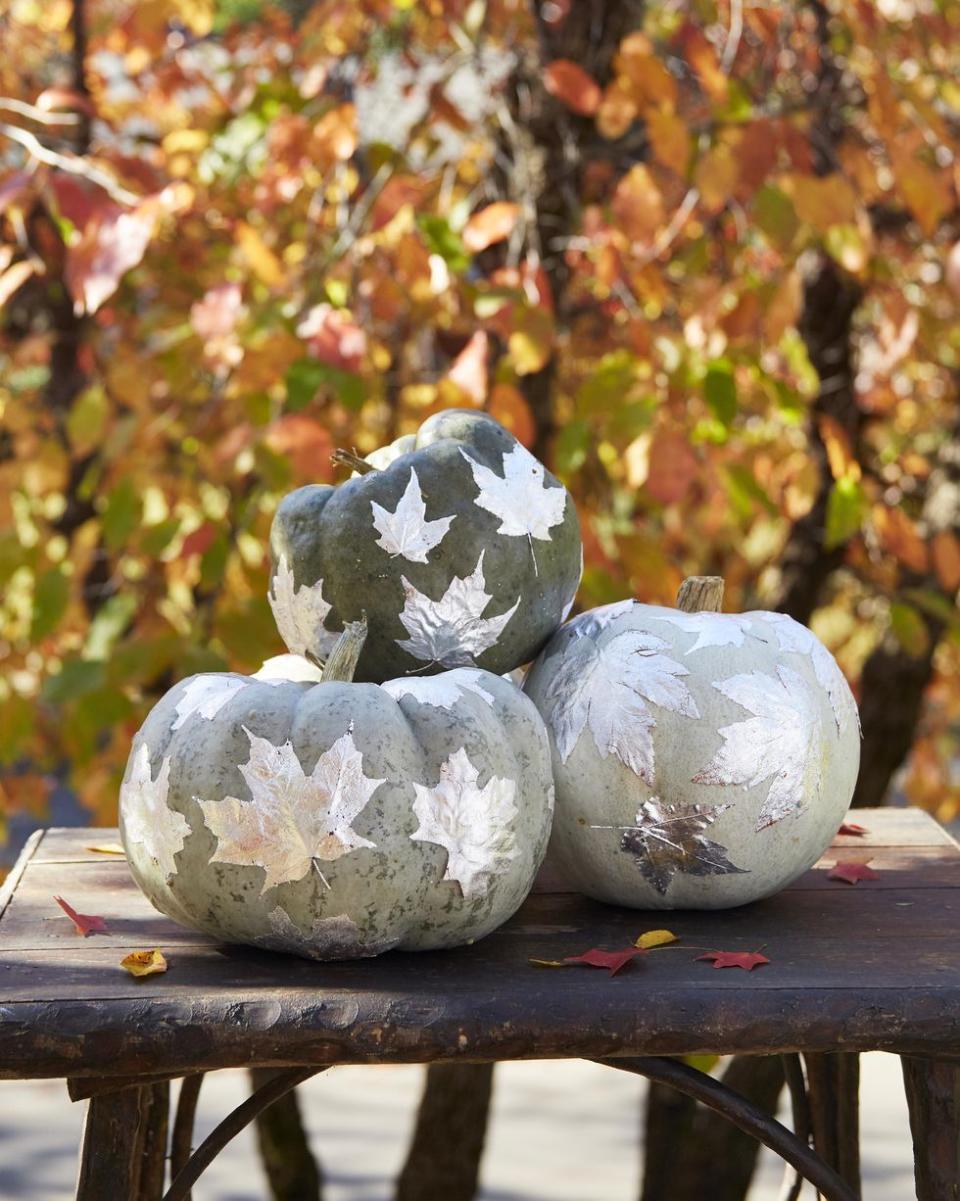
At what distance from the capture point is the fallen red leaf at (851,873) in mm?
1456

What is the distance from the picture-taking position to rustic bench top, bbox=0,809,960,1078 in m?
1.05

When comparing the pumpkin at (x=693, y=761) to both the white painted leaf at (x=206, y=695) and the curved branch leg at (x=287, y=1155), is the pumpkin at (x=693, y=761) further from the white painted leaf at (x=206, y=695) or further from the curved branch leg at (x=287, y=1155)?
the curved branch leg at (x=287, y=1155)

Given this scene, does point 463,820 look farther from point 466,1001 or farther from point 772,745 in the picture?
point 772,745

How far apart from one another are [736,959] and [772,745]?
209 mm

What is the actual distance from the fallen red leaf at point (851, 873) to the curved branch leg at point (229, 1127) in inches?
21.9

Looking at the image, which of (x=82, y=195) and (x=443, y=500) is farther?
(x=82, y=195)

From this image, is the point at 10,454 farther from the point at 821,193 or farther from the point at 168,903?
the point at 168,903

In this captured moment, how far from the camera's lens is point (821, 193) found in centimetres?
214

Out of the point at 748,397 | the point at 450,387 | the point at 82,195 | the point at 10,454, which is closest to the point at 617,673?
the point at 450,387

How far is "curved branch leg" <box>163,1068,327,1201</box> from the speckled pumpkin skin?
0.15m

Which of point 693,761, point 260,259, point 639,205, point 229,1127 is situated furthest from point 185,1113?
point 639,205

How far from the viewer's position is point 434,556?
134 cm

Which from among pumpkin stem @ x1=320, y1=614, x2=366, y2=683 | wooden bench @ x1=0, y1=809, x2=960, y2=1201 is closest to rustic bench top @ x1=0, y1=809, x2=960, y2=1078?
wooden bench @ x1=0, y1=809, x2=960, y2=1201

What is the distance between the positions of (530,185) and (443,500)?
4.12 feet
